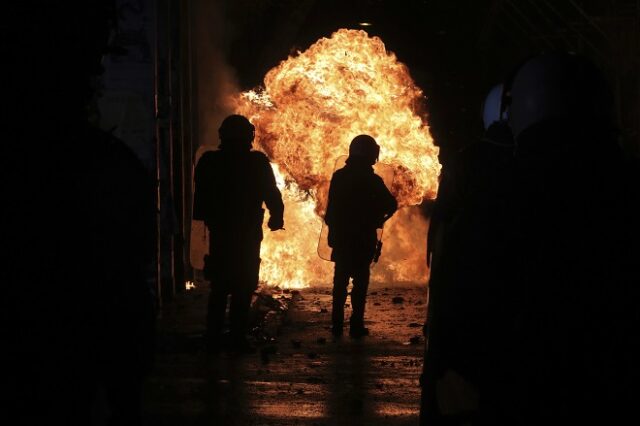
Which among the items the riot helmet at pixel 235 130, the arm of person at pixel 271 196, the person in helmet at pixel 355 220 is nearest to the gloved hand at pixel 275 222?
the arm of person at pixel 271 196

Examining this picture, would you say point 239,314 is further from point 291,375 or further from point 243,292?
point 291,375

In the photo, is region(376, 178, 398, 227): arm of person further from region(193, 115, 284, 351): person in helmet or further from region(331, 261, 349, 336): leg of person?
region(193, 115, 284, 351): person in helmet

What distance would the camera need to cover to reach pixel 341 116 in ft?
67.1

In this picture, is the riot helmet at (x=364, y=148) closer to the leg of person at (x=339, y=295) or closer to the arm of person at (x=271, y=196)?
the leg of person at (x=339, y=295)

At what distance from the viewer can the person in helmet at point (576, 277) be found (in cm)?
267

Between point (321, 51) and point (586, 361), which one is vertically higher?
point (321, 51)

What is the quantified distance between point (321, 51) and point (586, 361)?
19.8m

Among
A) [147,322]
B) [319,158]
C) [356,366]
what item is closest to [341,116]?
[319,158]

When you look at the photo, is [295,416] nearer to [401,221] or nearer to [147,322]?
[147,322]

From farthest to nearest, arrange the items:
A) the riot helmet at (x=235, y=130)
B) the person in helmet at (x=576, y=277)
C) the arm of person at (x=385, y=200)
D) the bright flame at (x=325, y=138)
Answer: the bright flame at (x=325, y=138)
the arm of person at (x=385, y=200)
the riot helmet at (x=235, y=130)
the person in helmet at (x=576, y=277)

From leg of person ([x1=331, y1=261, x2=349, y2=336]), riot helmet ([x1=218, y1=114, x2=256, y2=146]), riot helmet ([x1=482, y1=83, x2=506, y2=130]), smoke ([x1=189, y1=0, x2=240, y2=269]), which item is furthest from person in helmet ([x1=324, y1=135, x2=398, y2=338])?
smoke ([x1=189, y1=0, x2=240, y2=269])

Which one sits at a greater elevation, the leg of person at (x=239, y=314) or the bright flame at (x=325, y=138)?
the bright flame at (x=325, y=138)

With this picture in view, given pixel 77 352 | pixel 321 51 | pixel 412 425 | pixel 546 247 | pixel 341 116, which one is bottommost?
pixel 412 425

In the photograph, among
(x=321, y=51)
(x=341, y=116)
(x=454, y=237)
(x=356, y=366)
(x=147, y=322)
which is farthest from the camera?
(x=321, y=51)
